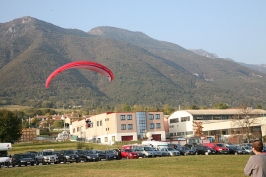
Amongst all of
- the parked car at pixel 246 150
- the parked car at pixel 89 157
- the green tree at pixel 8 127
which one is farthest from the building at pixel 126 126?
the parked car at pixel 89 157

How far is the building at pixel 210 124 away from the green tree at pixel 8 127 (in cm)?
3733

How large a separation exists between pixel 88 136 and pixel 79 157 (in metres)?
68.6

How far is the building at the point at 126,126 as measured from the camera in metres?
96.1

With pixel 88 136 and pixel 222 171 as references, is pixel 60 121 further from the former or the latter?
pixel 222 171

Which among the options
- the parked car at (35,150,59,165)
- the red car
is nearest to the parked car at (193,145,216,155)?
the red car

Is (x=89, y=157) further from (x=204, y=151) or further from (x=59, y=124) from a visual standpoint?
(x=59, y=124)

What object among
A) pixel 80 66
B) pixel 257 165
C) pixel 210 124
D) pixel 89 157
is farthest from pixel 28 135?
pixel 257 165

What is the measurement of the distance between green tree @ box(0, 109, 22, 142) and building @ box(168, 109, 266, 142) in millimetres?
37330

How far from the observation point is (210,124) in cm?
9669

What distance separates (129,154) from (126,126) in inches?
2174

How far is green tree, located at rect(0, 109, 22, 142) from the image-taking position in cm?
8725

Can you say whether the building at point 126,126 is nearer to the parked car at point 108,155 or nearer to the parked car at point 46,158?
the parked car at point 108,155

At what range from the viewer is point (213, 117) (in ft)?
358

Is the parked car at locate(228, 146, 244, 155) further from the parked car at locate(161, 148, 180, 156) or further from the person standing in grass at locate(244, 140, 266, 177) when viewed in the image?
the person standing in grass at locate(244, 140, 266, 177)
